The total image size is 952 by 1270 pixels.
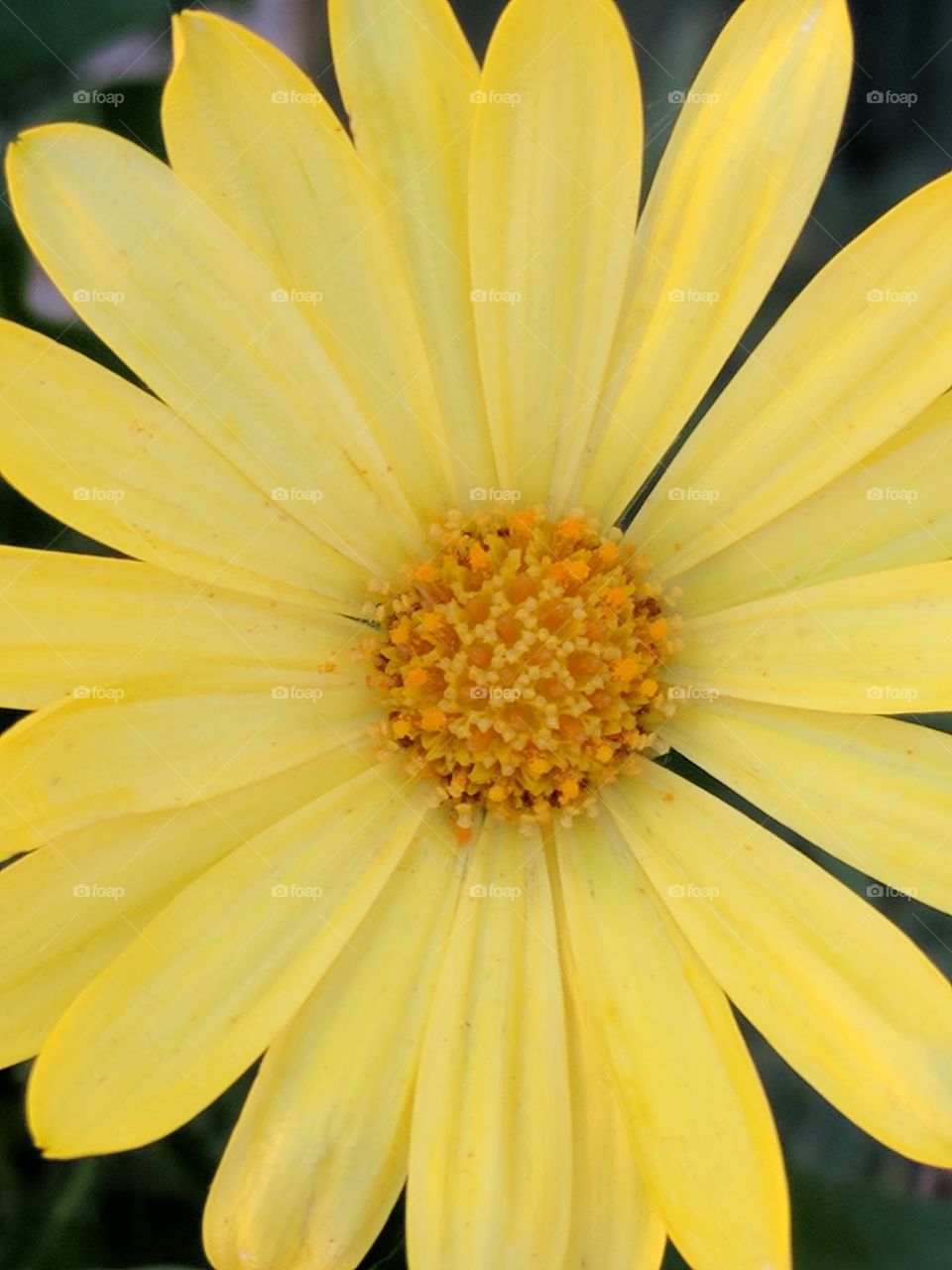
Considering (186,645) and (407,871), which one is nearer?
(186,645)

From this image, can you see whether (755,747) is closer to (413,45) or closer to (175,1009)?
(175,1009)

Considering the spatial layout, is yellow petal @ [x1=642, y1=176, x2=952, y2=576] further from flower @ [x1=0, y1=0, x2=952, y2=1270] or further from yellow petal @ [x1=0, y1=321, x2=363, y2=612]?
yellow petal @ [x1=0, y1=321, x2=363, y2=612]

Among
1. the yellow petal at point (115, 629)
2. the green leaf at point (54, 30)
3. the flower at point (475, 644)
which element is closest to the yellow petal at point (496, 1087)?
the flower at point (475, 644)

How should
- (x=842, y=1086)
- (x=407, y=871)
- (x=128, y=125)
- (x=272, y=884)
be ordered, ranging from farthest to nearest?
(x=128, y=125), (x=407, y=871), (x=272, y=884), (x=842, y=1086)

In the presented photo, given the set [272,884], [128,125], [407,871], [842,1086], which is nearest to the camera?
[842,1086]

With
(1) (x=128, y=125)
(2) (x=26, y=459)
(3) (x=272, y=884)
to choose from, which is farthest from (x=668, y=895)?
(1) (x=128, y=125)

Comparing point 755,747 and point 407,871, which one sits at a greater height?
point 755,747

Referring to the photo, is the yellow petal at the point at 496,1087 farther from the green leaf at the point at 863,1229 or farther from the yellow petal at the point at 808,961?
the green leaf at the point at 863,1229

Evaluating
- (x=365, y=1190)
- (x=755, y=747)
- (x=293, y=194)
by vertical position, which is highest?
(x=293, y=194)
